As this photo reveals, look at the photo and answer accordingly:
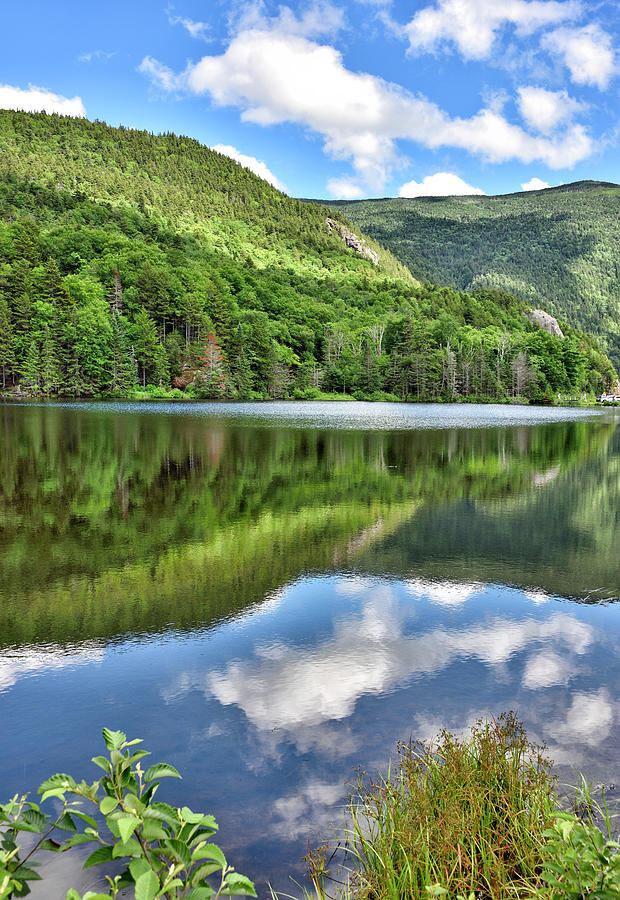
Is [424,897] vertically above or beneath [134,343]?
beneath

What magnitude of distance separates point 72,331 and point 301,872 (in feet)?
311

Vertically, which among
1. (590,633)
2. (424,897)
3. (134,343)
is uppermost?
(134,343)

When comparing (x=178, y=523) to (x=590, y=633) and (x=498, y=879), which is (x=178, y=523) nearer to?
(x=590, y=633)

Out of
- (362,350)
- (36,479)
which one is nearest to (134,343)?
(362,350)

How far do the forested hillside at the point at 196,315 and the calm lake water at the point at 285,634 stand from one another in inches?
3180

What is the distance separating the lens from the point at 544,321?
572 feet

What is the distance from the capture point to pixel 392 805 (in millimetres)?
3988

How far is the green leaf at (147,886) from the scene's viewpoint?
194cm

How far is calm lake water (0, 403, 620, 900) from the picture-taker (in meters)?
4.82

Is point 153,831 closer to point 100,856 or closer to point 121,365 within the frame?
point 100,856

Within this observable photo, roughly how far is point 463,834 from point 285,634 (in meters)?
4.03

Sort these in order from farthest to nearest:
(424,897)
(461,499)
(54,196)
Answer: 1. (54,196)
2. (461,499)
3. (424,897)

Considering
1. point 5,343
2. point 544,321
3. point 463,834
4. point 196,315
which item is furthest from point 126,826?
point 544,321

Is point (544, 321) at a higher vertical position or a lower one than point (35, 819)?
higher
